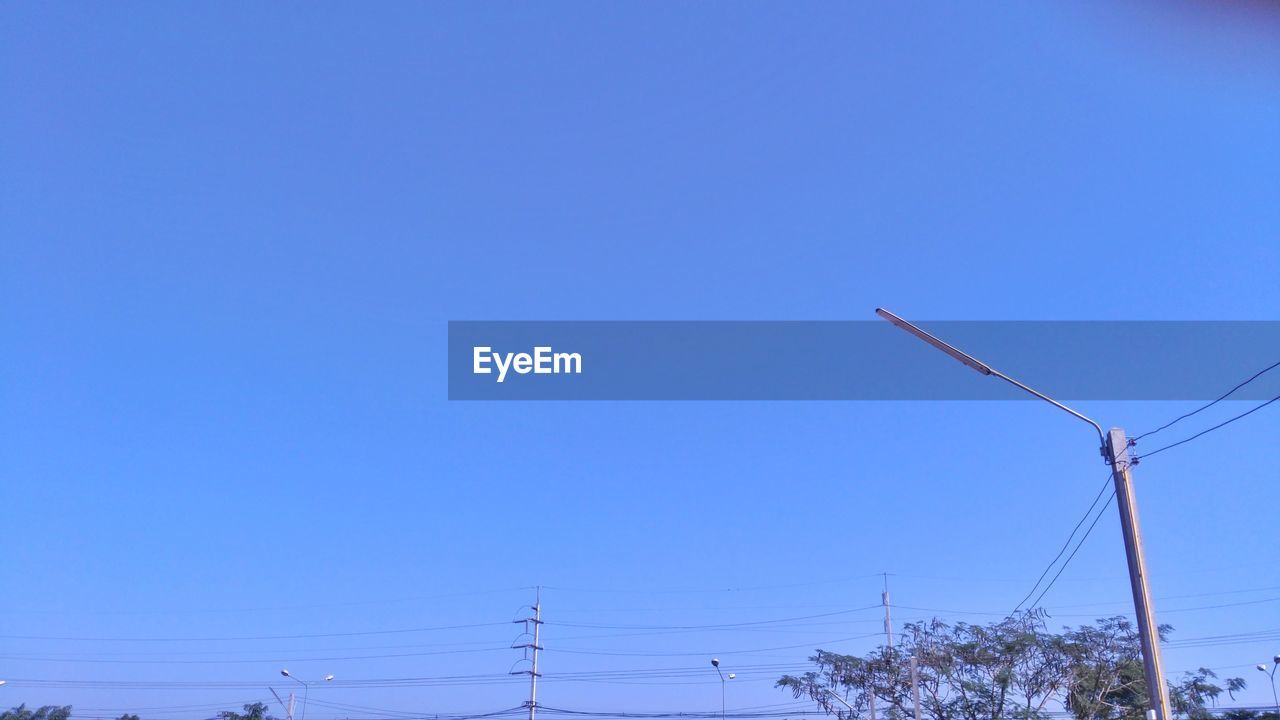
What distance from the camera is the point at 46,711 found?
76938 mm

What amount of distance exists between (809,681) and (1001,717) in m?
9.73

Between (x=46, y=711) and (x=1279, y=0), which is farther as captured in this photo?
(x=46, y=711)

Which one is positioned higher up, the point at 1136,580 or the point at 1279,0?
the point at 1279,0

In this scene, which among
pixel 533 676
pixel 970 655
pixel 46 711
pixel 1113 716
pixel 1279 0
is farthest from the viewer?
pixel 46 711

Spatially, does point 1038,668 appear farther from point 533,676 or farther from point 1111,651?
point 533,676

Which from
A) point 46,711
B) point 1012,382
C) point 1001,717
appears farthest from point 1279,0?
point 46,711

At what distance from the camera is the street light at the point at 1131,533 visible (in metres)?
12.1

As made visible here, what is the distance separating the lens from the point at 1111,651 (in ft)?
127

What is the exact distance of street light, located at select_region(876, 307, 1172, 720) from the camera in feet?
39.8

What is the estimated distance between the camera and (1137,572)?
1277 cm

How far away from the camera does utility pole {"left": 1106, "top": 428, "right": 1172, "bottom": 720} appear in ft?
39.7

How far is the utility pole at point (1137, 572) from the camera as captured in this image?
12094 millimetres

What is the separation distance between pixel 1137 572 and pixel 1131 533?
1.71ft

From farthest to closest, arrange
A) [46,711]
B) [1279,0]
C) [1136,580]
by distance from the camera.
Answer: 1. [46,711]
2. [1136,580]
3. [1279,0]
